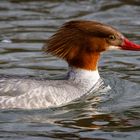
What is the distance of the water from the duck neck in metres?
0.36

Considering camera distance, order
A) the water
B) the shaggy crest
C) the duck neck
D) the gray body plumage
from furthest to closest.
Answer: the duck neck → the shaggy crest → the gray body plumage → the water

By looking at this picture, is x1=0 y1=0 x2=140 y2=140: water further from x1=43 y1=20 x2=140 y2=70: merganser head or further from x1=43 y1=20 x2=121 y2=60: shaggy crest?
x1=43 y1=20 x2=121 y2=60: shaggy crest

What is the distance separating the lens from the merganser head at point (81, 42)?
10.0m

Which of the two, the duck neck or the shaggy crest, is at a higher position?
the shaggy crest

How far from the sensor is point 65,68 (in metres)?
11.8

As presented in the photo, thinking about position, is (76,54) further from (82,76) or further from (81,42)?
(82,76)

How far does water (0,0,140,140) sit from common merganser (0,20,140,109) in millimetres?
229

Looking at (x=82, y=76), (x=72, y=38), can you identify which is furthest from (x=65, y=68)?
(x=72, y=38)

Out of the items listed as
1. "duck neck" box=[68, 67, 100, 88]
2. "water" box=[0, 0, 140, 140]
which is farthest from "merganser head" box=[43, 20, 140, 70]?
"water" box=[0, 0, 140, 140]

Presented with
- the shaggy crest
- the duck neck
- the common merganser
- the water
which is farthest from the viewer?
the duck neck

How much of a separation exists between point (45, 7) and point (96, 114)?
7.30m

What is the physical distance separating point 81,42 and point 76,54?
19cm

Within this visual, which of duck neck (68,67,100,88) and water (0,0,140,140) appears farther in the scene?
duck neck (68,67,100,88)

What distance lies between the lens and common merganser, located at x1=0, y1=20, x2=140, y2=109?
9570mm
